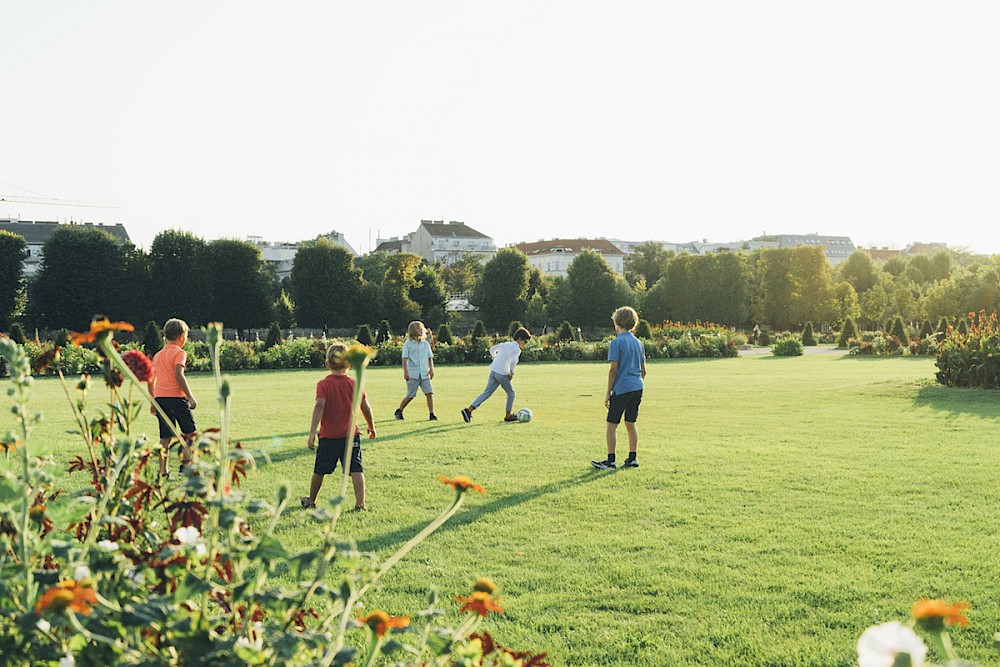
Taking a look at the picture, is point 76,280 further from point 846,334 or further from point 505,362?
point 846,334

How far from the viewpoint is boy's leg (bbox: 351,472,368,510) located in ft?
21.3

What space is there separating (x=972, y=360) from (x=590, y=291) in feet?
119

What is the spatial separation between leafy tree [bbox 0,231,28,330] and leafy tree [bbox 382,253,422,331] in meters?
19.7

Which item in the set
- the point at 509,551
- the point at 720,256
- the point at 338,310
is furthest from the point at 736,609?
the point at 720,256

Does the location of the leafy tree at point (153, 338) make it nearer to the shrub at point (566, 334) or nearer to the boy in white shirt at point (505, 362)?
the shrub at point (566, 334)

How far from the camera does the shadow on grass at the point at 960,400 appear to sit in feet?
41.9

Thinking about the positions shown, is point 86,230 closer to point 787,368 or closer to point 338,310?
point 338,310

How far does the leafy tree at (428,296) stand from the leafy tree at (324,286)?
3.89 meters

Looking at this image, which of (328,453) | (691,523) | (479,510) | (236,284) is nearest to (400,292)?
A: (236,284)

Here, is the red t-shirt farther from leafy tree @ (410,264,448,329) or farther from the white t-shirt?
leafy tree @ (410,264,448,329)

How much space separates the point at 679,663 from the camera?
12.1 ft

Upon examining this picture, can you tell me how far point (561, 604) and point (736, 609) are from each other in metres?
0.93

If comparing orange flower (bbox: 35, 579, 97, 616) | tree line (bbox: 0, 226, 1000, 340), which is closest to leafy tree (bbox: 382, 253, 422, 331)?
tree line (bbox: 0, 226, 1000, 340)

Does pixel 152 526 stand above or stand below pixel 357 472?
above
